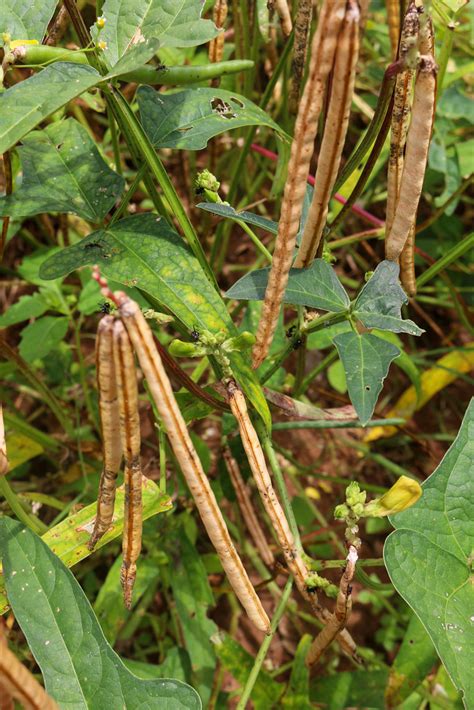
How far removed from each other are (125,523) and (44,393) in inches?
30.0

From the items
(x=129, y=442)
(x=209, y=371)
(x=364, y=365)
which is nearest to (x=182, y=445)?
(x=129, y=442)

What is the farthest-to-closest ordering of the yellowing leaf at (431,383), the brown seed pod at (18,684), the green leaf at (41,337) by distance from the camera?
the yellowing leaf at (431,383) < the green leaf at (41,337) < the brown seed pod at (18,684)

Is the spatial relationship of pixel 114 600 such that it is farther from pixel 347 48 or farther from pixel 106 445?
pixel 347 48

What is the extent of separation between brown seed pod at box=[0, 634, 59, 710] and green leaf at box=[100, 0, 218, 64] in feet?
2.68

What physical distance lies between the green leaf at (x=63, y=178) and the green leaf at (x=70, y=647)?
57cm

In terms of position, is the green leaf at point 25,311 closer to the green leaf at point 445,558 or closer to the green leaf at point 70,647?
the green leaf at point 70,647

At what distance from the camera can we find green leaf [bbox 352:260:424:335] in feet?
3.58

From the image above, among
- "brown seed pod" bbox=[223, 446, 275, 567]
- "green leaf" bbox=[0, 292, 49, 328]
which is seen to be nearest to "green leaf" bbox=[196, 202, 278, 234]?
"brown seed pod" bbox=[223, 446, 275, 567]

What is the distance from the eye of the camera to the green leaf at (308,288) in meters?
1.09

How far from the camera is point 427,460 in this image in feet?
7.22

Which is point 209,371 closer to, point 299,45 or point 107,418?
point 299,45

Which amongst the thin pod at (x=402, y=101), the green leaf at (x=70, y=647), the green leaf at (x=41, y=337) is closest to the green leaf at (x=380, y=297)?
the thin pod at (x=402, y=101)

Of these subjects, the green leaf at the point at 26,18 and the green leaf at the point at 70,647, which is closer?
the green leaf at the point at 70,647

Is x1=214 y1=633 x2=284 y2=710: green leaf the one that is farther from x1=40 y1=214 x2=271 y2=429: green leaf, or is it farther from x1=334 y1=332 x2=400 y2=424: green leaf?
x1=334 y1=332 x2=400 y2=424: green leaf
